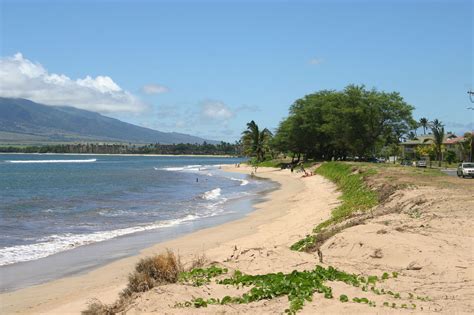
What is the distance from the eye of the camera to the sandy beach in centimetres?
709

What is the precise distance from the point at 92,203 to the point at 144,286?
23.6 metres

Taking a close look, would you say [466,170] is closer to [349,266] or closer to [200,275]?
[349,266]

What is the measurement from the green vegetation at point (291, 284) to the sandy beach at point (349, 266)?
0.47 ft

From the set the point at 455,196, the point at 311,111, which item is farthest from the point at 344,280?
the point at 311,111

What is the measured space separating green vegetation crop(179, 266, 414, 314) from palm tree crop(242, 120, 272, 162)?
87.8 metres

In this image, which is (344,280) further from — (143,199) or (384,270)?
(143,199)

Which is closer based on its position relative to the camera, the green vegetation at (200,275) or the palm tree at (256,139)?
the green vegetation at (200,275)

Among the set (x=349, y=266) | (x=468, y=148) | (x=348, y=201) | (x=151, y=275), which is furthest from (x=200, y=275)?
(x=468, y=148)

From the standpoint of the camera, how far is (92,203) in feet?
100

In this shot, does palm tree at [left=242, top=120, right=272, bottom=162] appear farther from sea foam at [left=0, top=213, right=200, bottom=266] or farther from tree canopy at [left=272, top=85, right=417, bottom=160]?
sea foam at [left=0, top=213, right=200, bottom=266]

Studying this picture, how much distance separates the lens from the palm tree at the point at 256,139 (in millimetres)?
96625

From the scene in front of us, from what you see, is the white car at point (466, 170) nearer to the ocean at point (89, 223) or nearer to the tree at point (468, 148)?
the ocean at point (89, 223)

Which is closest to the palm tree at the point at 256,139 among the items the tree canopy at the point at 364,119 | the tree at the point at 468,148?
the tree canopy at the point at 364,119

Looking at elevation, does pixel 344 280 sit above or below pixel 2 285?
above
